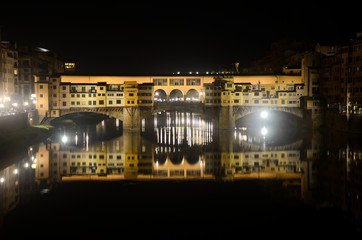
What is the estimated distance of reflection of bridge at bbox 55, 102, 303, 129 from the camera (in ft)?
139

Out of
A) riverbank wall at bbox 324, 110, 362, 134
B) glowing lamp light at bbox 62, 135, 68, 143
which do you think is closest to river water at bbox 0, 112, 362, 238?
glowing lamp light at bbox 62, 135, 68, 143

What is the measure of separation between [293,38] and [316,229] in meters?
49.4

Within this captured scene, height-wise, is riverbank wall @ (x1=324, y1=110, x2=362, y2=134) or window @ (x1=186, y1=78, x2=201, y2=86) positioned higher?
window @ (x1=186, y1=78, x2=201, y2=86)

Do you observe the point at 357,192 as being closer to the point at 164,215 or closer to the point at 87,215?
the point at 164,215

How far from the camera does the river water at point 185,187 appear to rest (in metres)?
14.6

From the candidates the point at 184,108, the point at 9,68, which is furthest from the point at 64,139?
the point at 9,68

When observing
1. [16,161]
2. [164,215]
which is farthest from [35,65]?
[164,215]

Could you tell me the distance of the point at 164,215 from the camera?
15.5 metres

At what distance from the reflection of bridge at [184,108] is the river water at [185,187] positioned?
772 centimetres

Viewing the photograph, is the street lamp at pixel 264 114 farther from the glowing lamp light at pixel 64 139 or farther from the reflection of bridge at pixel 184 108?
the glowing lamp light at pixel 64 139

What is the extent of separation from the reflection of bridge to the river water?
7722 mm

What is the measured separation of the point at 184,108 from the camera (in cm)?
4356

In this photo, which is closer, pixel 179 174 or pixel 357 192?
pixel 357 192

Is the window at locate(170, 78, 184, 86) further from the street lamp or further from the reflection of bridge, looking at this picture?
the street lamp
